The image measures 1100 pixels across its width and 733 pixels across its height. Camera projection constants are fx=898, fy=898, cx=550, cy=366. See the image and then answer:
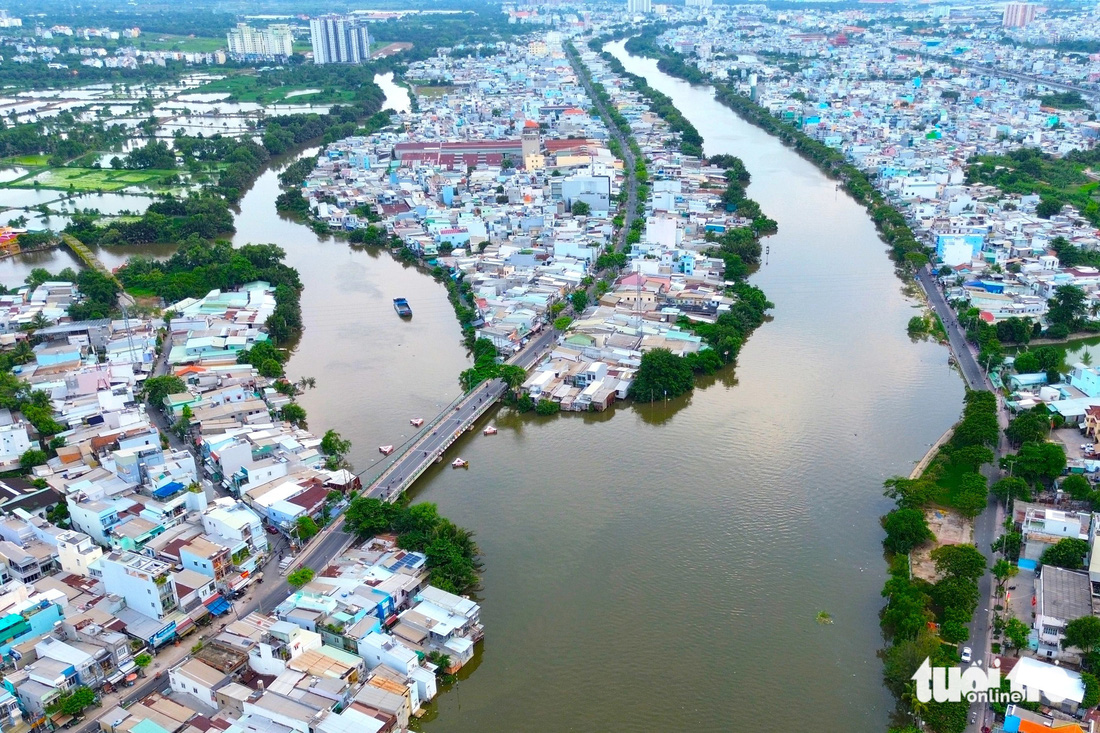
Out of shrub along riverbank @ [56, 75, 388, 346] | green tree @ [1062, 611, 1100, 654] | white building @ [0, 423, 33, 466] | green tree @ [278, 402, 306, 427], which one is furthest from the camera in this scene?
shrub along riverbank @ [56, 75, 388, 346]

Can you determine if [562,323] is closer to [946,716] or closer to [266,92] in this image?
[946,716]

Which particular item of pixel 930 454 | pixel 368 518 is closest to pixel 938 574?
pixel 930 454

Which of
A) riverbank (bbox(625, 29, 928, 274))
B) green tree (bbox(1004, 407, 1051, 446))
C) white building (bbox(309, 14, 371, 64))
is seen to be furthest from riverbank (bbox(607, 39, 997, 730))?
white building (bbox(309, 14, 371, 64))

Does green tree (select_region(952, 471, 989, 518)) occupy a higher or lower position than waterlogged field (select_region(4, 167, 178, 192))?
lower

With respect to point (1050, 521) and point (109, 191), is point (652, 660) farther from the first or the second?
point (109, 191)

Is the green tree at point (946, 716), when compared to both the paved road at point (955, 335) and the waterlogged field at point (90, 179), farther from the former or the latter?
the waterlogged field at point (90, 179)

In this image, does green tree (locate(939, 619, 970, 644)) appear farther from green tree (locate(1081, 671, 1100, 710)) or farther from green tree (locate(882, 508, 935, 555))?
green tree (locate(882, 508, 935, 555))

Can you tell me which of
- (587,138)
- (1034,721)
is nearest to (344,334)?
(1034,721)

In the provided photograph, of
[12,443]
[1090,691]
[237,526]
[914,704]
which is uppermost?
[12,443]
